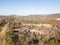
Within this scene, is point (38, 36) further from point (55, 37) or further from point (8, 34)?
point (8, 34)

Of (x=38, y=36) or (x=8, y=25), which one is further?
(x=8, y=25)

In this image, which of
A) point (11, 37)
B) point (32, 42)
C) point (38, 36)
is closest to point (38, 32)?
point (38, 36)

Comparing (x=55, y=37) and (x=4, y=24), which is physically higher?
(x=4, y=24)

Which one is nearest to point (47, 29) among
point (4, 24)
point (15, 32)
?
point (15, 32)

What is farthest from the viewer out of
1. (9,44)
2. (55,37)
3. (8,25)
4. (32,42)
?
(8,25)

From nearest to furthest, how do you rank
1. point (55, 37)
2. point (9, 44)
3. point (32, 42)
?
point (9, 44)
point (32, 42)
point (55, 37)

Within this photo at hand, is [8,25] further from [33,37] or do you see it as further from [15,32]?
[33,37]

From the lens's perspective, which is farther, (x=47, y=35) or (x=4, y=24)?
(x=4, y=24)

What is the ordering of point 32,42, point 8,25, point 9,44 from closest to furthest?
point 9,44 < point 32,42 < point 8,25

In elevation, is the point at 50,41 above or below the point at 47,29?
below
